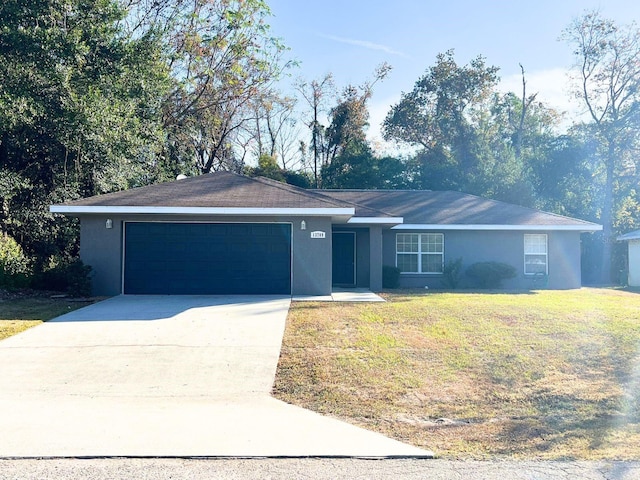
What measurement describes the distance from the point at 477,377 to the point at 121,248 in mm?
10515

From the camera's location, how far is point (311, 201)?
47.6 ft

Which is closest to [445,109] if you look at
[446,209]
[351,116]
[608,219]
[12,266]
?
[351,116]

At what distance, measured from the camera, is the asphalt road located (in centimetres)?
429

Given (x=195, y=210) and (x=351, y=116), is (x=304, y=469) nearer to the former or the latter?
(x=195, y=210)

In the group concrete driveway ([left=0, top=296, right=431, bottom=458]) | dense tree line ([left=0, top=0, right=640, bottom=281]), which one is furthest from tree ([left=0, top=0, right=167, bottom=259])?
concrete driveway ([left=0, top=296, right=431, bottom=458])

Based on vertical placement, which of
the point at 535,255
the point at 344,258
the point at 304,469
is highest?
the point at 535,255

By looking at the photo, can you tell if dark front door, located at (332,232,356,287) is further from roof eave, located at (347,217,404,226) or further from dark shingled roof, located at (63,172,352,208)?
dark shingled roof, located at (63,172,352,208)

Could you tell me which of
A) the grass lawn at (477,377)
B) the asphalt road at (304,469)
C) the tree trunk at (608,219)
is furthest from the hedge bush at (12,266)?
the tree trunk at (608,219)

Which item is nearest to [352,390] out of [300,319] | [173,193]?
[300,319]

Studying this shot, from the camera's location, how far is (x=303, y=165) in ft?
132

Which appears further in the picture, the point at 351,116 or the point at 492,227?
the point at 351,116

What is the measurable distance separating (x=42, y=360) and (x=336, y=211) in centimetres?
777

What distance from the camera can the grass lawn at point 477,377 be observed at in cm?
537

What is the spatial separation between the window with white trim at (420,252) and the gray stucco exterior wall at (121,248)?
183 inches
